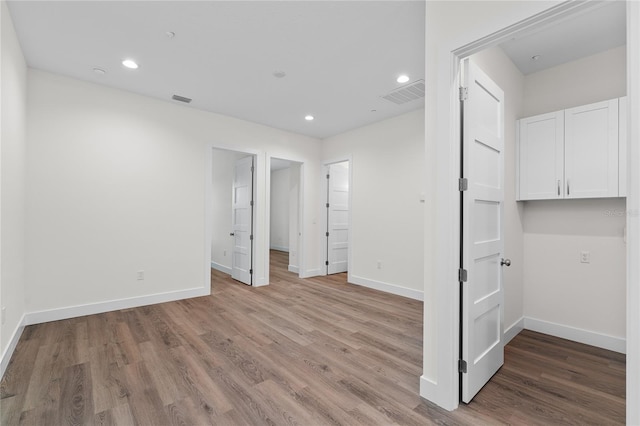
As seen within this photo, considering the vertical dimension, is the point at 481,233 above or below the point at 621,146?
below

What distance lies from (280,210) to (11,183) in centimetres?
834

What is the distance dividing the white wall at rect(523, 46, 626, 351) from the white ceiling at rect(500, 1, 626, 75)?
16cm

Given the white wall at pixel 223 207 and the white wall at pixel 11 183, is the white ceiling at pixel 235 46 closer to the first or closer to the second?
the white wall at pixel 11 183

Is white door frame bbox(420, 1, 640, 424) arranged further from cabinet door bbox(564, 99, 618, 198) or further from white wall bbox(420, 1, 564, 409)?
cabinet door bbox(564, 99, 618, 198)

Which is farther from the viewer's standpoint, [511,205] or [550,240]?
[550,240]

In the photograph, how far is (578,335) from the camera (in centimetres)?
291

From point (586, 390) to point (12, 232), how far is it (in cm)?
493

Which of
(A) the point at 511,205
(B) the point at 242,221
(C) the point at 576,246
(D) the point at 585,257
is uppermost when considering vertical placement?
(A) the point at 511,205

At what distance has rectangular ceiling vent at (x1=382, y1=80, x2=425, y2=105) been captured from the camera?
3.59 meters

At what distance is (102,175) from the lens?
3689 mm

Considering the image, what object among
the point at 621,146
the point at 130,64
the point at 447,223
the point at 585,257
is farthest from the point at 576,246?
the point at 130,64

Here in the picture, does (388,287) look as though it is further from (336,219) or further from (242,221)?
(242,221)

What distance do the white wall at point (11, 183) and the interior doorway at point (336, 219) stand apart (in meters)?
4.53

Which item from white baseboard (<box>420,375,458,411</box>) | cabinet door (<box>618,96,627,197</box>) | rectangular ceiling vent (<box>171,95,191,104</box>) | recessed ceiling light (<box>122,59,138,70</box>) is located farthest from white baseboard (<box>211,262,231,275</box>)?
cabinet door (<box>618,96,627,197</box>)
